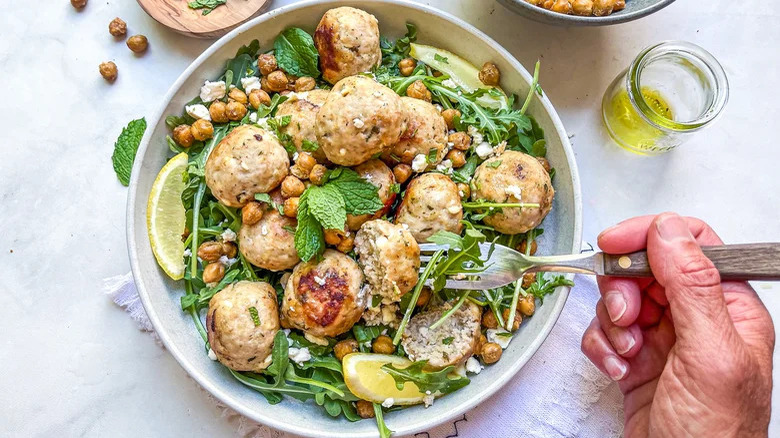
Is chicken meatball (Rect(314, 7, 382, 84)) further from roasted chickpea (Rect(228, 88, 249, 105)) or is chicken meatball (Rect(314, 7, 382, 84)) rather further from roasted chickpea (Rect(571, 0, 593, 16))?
roasted chickpea (Rect(571, 0, 593, 16))

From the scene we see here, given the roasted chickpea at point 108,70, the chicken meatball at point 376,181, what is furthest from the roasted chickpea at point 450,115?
the roasted chickpea at point 108,70

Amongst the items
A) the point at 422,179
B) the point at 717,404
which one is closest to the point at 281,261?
the point at 422,179

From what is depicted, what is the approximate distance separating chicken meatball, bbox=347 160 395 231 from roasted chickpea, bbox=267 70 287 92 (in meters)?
0.58

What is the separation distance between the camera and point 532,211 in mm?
2377

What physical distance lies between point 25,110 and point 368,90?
1.94m

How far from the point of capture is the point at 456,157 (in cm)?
253

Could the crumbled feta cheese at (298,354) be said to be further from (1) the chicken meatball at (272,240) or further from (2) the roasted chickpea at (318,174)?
(2) the roasted chickpea at (318,174)

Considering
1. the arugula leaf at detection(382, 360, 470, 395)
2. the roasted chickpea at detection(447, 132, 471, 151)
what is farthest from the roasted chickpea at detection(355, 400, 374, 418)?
the roasted chickpea at detection(447, 132, 471, 151)

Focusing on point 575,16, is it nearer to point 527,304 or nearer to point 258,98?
point 527,304

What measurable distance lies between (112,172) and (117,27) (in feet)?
2.30

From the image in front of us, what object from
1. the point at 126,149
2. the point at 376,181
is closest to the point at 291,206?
the point at 376,181

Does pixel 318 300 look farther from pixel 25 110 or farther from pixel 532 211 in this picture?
pixel 25 110

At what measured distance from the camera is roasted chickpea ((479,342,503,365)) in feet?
8.30

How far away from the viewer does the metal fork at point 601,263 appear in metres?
1.97
